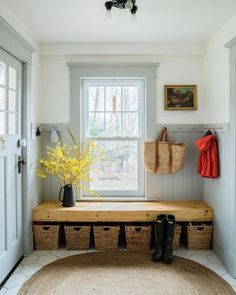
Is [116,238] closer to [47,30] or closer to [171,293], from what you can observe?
[171,293]

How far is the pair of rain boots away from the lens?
9.79ft

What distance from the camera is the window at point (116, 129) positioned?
12.2ft

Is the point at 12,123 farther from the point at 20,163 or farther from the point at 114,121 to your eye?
the point at 114,121

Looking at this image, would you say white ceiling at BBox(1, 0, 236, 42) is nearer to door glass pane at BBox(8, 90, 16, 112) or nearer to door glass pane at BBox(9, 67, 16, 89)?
door glass pane at BBox(9, 67, 16, 89)

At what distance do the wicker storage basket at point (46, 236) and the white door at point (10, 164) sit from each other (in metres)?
0.25

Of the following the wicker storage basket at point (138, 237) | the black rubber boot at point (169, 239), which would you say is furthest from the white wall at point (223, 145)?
the wicker storage basket at point (138, 237)

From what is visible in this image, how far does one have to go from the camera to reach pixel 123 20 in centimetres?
283

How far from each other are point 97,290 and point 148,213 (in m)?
1.03

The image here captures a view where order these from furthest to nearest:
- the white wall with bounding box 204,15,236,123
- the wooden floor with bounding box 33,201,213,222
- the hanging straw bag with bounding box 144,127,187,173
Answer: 1. the hanging straw bag with bounding box 144,127,187,173
2. the wooden floor with bounding box 33,201,213,222
3. the white wall with bounding box 204,15,236,123

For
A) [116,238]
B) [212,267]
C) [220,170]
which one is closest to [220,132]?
[220,170]

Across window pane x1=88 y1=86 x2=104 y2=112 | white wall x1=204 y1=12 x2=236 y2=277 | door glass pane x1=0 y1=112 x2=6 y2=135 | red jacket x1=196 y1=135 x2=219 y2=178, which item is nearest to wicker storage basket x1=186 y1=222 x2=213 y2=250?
white wall x1=204 y1=12 x2=236 y2=277

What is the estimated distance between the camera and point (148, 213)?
3.22 metres

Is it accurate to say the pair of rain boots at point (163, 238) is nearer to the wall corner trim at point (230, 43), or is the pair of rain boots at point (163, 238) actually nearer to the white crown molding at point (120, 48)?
the wall corner trim at point (230, 43)

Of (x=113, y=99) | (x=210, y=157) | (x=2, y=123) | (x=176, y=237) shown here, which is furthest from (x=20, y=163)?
(x=210, y=157)
